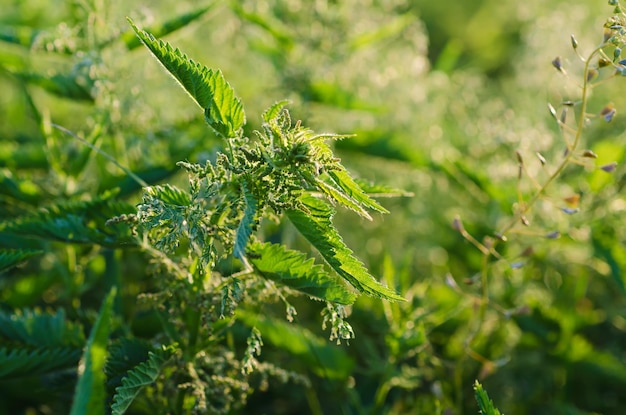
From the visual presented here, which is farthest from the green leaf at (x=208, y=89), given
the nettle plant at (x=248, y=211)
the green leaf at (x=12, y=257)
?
the green leaf at (x=12, y=257)

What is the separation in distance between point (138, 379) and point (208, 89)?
371mm

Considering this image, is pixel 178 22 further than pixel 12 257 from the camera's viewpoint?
Yes

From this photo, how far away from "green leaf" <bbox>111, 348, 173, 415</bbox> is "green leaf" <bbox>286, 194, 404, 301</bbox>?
27 centimetres

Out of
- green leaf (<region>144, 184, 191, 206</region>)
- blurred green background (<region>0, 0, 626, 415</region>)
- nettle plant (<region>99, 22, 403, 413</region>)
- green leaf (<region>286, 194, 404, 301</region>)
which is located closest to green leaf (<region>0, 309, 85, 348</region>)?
blurred green background (<region>0, 0, 626, 415</region>)

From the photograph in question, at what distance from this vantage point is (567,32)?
2.12m

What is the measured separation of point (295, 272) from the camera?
83cm

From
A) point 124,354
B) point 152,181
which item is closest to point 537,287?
point 152,181

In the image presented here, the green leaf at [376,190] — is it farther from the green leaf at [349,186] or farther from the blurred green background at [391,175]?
the blurred green background at [391,175]

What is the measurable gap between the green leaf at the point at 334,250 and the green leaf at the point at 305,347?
1.48 feet

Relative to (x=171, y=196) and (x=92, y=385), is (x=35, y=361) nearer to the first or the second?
(x=92, y=385)

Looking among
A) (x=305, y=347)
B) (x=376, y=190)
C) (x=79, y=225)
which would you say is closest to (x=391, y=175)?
(x=305, y=347)

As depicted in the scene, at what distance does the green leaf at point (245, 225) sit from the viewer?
70 centimetres

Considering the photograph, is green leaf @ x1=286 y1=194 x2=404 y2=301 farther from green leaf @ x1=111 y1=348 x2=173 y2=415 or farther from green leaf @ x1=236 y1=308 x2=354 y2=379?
green leaf @ x1=236 y1=308 x2=354 y2=379

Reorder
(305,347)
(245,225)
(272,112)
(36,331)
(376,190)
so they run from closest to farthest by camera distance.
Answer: (245,225)
(272,112)
(376,190)
(36,331)
(305,347)
